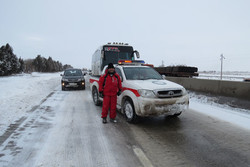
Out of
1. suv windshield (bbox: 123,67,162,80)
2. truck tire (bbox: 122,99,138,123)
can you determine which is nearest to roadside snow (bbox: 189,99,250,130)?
suv windshield (bbox: 123,67,162,80)

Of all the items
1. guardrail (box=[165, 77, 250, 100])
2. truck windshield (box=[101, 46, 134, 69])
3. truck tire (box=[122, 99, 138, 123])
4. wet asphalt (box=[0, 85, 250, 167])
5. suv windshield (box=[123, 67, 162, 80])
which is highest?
truck windshield (box=[101, 46, 134, 69])

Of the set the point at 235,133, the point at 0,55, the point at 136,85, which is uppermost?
the point at 0,55

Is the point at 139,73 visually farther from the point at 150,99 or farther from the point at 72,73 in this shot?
the point at 72,73

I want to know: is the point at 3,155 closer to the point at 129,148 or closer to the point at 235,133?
the point at 129,148

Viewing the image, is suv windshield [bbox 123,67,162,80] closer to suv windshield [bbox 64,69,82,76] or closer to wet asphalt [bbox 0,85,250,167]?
wet asphalt [bbox 0,85,250,167]

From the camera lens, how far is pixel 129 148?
341 cm

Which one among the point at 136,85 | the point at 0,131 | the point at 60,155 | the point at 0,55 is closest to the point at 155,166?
the point at 60,155

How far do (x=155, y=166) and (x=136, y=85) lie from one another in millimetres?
2401

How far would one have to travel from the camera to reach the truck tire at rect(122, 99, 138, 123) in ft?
15.9

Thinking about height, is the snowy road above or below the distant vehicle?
below

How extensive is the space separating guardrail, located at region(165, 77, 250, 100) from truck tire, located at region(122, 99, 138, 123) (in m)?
5.06

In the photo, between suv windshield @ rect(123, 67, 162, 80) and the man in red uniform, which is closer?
the man in red uniform

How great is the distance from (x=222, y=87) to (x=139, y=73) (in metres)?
4.74

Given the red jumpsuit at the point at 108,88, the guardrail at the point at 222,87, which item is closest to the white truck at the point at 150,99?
the red jumpsuit at the point at 108,88
